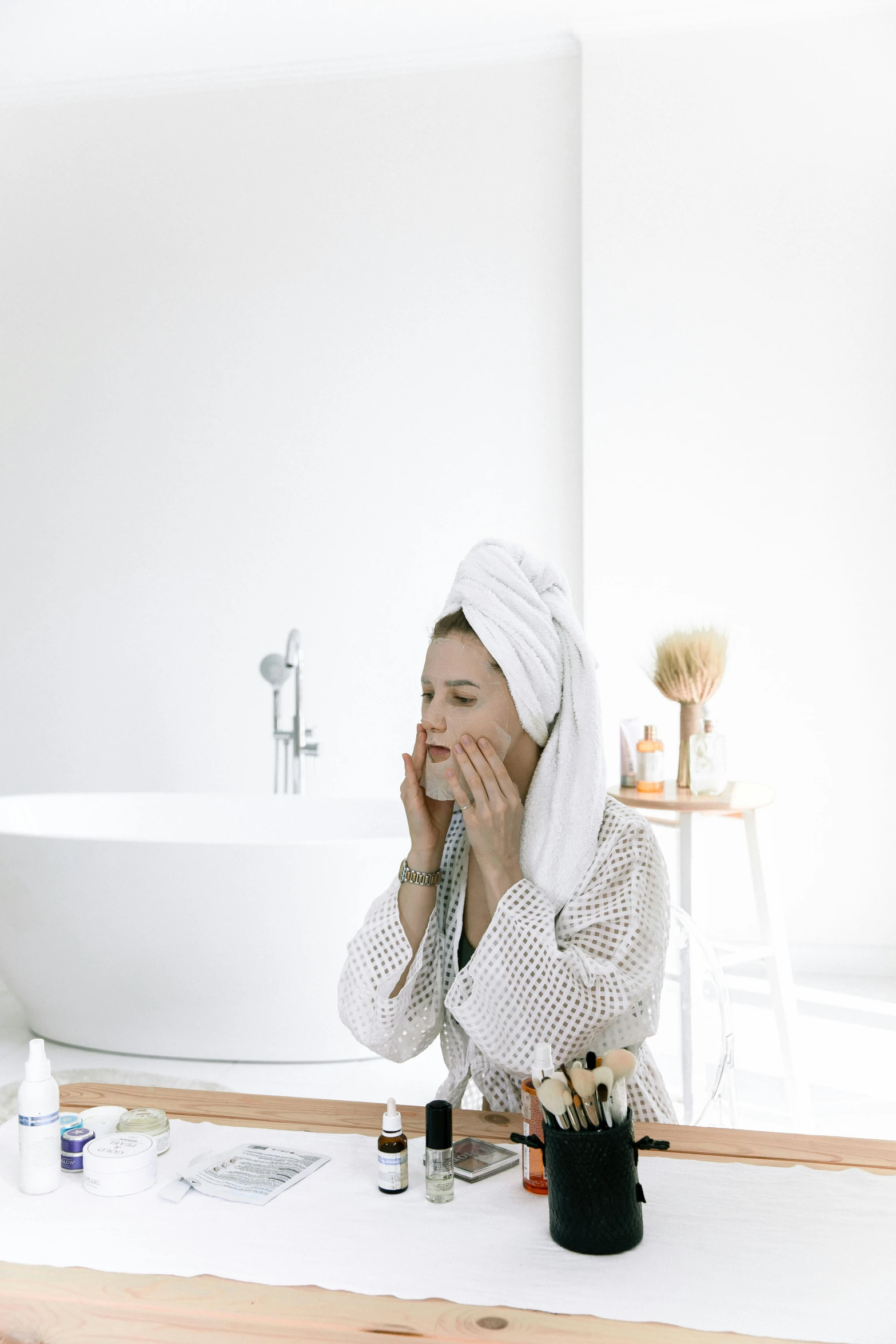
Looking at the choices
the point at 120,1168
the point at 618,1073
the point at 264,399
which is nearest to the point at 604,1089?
the point at 618,1073

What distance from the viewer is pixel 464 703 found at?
1332 mm

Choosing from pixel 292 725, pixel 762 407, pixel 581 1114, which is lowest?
pixel 581 1114

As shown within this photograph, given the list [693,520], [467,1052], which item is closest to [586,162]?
[693,520]

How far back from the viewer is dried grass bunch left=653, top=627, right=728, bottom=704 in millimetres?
2809

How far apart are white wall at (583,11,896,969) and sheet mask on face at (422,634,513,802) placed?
266 centimetres

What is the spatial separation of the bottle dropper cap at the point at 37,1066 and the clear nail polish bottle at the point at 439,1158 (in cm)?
35

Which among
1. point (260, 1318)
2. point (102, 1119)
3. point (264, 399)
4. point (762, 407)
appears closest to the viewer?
point (260, 1318)

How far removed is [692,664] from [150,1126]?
76.3 inches

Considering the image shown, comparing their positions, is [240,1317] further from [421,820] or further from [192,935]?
[192,935]

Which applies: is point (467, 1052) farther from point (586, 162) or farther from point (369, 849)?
point (586, 162)

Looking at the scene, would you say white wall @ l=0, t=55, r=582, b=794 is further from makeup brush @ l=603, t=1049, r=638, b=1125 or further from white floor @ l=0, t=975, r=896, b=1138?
makeup brush @ l=603, t=1049, r=638, b=1125

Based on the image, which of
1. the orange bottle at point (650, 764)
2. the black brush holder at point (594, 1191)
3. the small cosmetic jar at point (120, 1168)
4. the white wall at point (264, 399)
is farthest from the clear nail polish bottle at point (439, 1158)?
the white wall at point (264, 399)

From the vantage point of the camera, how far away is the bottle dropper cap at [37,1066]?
3.44ft

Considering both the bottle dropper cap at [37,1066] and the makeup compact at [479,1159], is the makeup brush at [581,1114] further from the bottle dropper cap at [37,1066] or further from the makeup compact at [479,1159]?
the bottle dropper cap at [37,1066]
